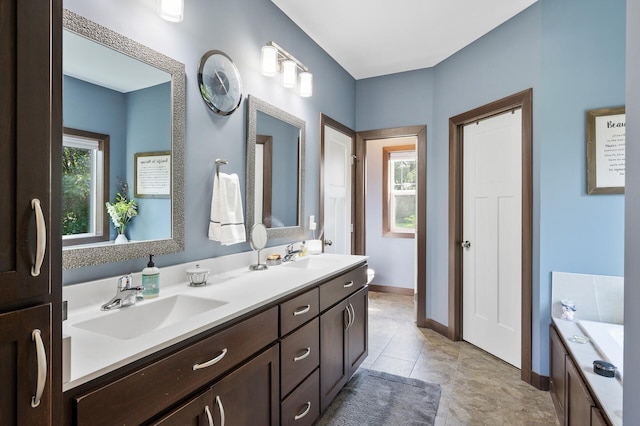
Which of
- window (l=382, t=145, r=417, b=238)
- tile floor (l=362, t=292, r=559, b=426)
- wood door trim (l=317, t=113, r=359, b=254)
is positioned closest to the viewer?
tile floor (l=362, t=292, r=559, b=426)

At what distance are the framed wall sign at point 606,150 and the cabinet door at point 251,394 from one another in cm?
223

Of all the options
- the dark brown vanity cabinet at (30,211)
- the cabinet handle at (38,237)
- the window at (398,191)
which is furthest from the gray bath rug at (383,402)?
the window at (398,191)

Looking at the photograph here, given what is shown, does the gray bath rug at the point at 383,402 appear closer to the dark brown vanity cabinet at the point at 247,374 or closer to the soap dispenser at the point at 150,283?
the dark brown vanity cabinet at the point at 247,374

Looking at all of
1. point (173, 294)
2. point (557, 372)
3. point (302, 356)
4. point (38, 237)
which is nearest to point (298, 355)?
point (302, 356)

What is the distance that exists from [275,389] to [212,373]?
44cm

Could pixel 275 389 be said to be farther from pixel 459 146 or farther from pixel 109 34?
pixel 459 146

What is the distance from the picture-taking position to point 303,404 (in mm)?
1675

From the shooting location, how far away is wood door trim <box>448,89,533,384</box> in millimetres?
2393

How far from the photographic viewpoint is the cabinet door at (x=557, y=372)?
6.28 ft

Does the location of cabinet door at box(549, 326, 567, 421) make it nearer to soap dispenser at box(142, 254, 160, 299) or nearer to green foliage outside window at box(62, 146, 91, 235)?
soap dispenser at box(142, 254, 160, 299)

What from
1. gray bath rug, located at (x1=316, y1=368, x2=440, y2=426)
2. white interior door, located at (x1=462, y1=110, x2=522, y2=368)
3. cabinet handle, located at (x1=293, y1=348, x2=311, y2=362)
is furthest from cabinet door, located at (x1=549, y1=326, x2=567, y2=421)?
cabinet handle, located at (x1=293, y1=348, x2=311, y2=362)

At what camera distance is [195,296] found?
4.58 feet

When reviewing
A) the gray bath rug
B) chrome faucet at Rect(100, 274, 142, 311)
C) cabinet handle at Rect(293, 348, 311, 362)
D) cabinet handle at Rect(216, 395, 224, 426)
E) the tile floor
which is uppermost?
chrome faucet at Rect(100, 274, 142, 311)

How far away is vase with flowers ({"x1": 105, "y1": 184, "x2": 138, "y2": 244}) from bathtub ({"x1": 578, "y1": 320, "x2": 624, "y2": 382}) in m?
2.21
